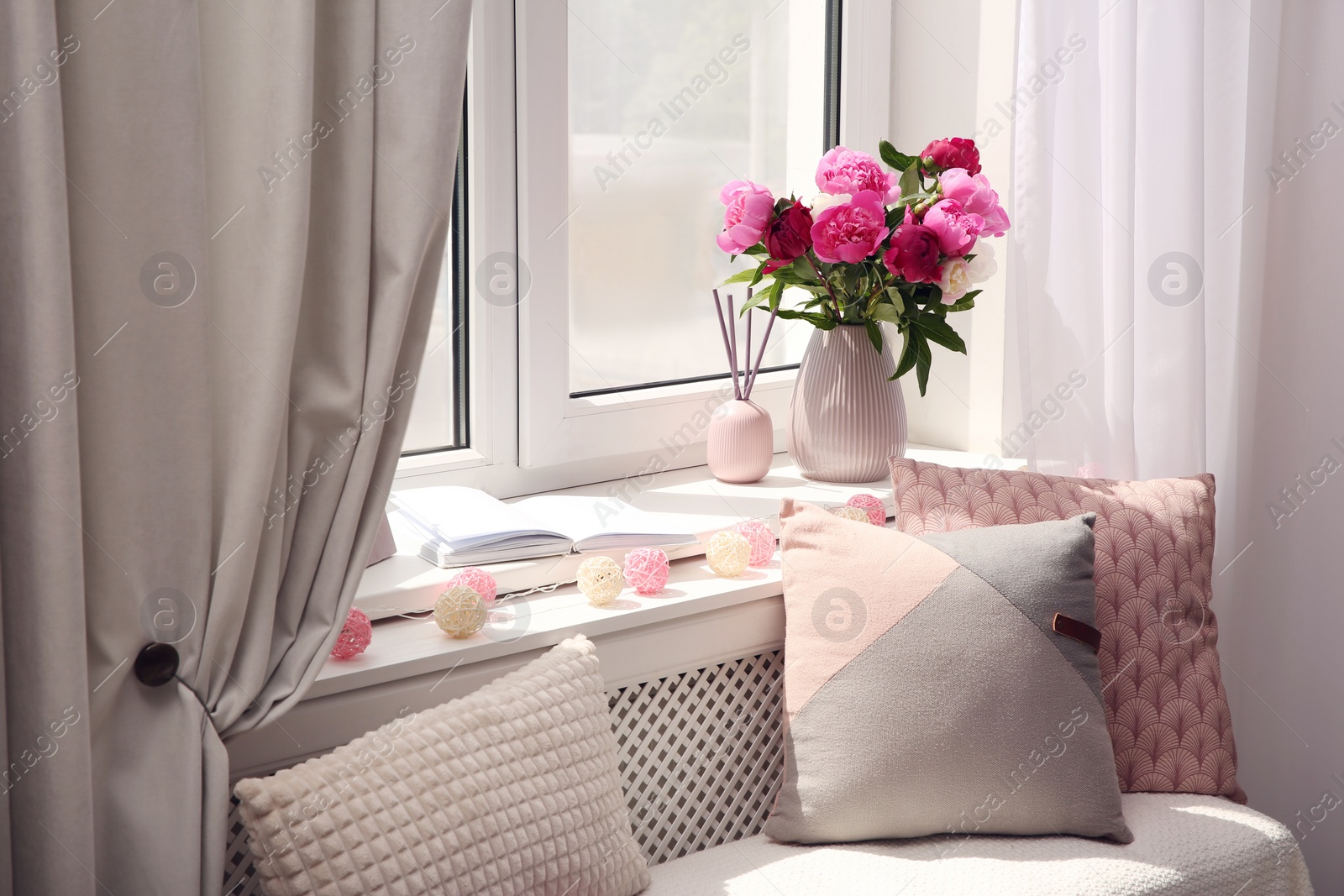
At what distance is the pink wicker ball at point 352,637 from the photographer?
43.9 inches

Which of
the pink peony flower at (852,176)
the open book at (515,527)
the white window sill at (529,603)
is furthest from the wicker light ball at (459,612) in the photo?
the pink peony flower at (852,176)

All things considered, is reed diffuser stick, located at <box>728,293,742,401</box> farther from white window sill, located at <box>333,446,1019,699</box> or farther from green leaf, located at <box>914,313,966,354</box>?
green leaf, located at <box>914,313,966,354</box>

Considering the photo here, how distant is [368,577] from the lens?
4.24ft

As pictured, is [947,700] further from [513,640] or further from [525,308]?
[525,308]

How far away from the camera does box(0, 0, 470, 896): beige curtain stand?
83 centimetres

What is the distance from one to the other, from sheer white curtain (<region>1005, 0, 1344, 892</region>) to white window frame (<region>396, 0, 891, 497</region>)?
687 millimetres

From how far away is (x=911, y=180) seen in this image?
63.6 inches

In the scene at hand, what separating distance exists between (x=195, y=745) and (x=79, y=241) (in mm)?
449

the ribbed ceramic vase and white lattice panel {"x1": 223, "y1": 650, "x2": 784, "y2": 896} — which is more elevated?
the ribbed ceramic vase

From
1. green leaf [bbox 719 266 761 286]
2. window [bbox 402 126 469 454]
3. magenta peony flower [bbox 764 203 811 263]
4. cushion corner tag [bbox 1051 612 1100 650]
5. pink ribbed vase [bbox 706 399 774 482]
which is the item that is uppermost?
magenta peony flower [bbox 764 203 811 263]

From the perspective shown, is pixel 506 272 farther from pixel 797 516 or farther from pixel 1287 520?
pixel 1287 520

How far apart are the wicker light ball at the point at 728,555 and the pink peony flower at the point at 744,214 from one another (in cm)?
47

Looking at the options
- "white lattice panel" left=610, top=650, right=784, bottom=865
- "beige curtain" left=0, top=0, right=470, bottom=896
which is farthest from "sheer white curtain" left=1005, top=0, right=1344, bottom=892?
"beige curtain" left=0, top=0, right=470, bottom=896

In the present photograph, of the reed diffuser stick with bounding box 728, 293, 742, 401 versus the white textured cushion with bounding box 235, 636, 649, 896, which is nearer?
the white textured cushion with bounding box 235, 636, 649, 896
